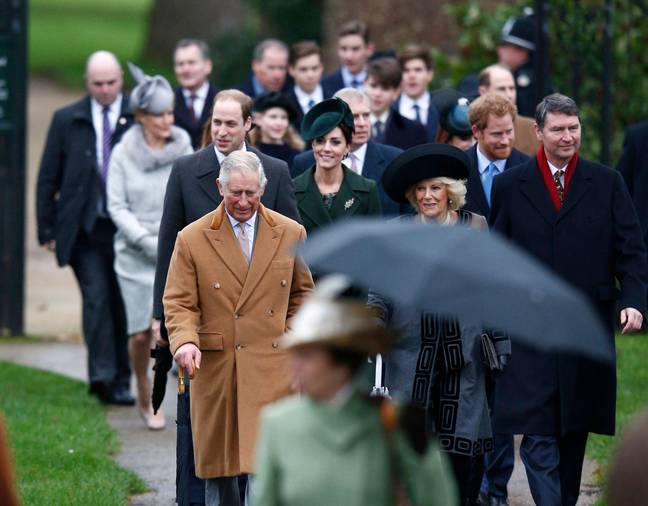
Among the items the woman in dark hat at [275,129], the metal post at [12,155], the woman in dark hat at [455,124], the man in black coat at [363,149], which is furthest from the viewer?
the metal post at [12,155]

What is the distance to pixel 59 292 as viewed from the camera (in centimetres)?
1557

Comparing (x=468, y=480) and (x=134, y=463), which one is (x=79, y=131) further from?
(x=468, y=480)

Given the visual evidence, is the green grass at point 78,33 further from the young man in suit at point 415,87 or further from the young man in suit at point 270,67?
the young man in suit at point 415,87

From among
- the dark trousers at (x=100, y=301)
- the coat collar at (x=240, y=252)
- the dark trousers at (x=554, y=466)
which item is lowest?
the dark trousers at (x=554, y=466)

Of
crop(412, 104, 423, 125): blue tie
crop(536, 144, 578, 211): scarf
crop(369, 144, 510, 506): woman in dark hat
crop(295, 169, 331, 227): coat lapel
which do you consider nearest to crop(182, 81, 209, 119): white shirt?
A: crop(412, 104, 423, 125): blue tie

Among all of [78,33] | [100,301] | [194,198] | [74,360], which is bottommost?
[74,360]

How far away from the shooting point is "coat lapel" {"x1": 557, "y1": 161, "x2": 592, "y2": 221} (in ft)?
24.8

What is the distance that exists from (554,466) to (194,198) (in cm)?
211

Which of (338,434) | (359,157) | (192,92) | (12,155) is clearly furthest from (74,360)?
(338,434)

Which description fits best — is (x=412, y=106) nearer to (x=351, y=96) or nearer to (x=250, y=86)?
(x=250, y=86)

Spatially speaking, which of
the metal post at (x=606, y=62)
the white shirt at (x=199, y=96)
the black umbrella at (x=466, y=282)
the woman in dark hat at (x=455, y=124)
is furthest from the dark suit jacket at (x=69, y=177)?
the black umbrella at (x=466, y=282)

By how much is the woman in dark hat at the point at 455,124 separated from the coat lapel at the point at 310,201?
4.06ft

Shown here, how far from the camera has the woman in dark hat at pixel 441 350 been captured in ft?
22.9

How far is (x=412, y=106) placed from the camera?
1194 centimetres
